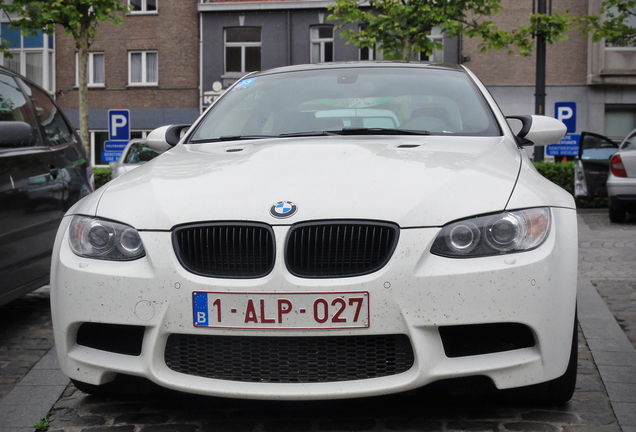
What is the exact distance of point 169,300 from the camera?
2.78 m

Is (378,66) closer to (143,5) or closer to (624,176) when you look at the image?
(624,176)

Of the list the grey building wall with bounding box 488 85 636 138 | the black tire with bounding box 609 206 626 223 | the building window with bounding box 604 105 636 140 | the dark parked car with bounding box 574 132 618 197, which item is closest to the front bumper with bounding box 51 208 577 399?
the black tire with bounding box 609 206 626 223

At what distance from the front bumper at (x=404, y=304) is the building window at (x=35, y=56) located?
29.9 metres

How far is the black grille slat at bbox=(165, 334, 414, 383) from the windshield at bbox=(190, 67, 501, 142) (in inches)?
56.4

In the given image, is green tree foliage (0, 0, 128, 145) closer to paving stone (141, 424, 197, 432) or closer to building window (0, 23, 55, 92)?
building window (0, 23, 55, 92)

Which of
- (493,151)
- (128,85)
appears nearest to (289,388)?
(493,151)

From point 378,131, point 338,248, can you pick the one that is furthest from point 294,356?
point 378,131

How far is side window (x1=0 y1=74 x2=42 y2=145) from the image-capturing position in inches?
198

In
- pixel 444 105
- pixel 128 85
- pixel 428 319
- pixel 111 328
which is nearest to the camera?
pixel 428 319

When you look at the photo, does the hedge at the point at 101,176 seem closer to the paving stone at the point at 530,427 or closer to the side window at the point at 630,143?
the side window at the point at 630,143

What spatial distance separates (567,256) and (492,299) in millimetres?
359

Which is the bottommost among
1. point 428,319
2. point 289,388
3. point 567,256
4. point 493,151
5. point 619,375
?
point 619,375

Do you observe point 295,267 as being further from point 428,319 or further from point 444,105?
point 444,105

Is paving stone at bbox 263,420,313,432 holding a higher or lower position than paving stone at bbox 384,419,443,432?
lower
